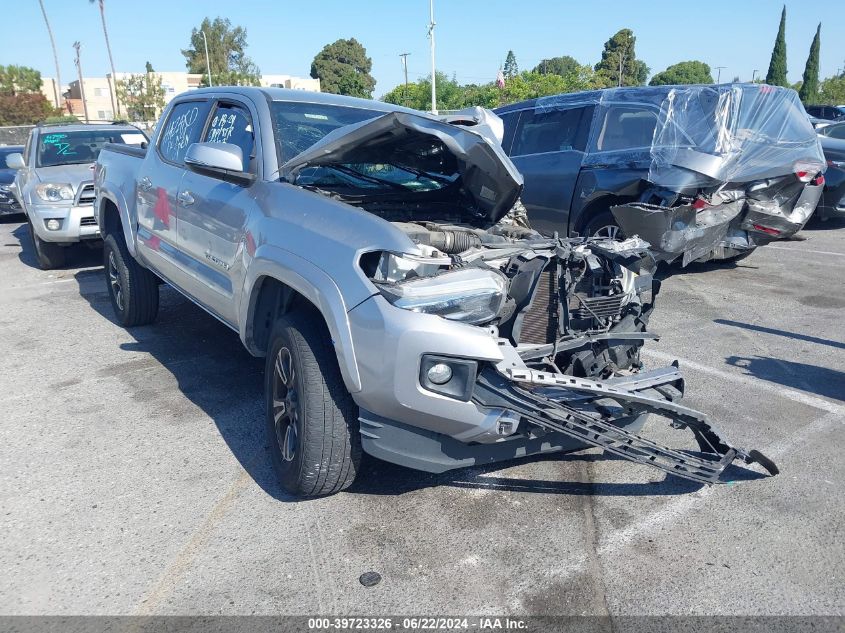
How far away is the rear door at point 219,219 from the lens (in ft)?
13.3

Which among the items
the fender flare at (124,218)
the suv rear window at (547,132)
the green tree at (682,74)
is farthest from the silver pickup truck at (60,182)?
the green tree at (682,74)

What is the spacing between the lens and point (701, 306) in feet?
22.9

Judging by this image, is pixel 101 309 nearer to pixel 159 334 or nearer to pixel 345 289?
pixel 159 334

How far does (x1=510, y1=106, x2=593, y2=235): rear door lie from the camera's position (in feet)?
26.2

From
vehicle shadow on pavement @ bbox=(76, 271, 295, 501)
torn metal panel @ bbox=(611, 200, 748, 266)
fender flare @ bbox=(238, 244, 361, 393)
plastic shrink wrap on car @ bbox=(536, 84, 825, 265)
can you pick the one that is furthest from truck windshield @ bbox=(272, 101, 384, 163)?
plastic shrink wrap on car @ bbox=(536, 84, 825, 265)

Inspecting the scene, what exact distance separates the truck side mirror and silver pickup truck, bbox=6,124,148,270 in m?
5.06

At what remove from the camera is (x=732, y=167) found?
6.88 meters

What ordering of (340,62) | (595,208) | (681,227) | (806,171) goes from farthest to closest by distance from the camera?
(340,62) < (595,208) < (806,171) < (681,227)

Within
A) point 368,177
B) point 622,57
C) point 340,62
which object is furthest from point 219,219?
point 340,62

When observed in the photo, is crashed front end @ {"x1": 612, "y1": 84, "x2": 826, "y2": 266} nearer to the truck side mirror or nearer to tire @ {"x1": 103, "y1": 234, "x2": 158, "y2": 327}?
the truck side mirror

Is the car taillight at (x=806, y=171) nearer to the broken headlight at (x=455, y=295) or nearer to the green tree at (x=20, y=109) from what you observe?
the broken headlight at (x=455, y=295)

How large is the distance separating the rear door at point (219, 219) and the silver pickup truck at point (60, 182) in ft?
14.0

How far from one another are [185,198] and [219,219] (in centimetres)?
65

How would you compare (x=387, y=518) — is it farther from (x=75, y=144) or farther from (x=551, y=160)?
(x=75, y=144)
